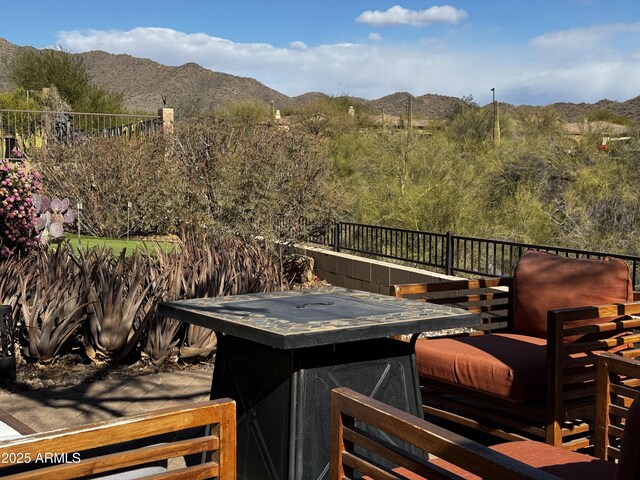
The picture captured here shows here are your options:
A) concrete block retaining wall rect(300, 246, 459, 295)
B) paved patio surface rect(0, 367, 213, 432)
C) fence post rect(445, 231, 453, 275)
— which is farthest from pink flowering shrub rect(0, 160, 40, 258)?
fence post rect(445, 231, 453, 275)

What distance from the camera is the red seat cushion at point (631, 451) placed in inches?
64.7

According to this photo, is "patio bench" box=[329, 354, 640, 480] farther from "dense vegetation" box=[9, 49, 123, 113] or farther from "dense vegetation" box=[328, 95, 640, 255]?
"dense vegetation" box=[9, 49, 123, 113]

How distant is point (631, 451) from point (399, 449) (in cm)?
72

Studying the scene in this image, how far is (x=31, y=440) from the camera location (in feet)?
6.00

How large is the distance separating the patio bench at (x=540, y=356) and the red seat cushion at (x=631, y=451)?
7.32ft

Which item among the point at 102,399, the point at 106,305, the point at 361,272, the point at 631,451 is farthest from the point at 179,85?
the point at 631,451

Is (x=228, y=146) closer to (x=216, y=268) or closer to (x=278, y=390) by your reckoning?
(x=216, y=268)

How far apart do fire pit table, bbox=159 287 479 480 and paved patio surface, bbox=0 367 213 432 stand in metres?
1.52

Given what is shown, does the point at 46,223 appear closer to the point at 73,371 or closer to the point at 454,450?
the point at 73,371

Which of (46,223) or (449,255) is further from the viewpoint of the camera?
(46,223)

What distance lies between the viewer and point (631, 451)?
1664 millimetres

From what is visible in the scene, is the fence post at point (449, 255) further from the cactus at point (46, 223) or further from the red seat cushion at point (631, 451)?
the red seat cushion at point (631, 451)

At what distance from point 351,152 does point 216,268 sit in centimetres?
1825

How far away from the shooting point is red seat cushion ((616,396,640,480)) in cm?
164
